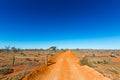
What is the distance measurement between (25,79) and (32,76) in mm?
707

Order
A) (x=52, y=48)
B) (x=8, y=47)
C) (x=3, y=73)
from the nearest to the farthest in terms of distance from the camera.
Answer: (x=3, y=73) < (x=8, y=47) < (x=52, y=48)

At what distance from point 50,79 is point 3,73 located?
8.42 metres

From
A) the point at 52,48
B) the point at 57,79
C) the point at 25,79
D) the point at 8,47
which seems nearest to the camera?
the point at 57,79

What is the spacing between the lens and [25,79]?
1266 cm

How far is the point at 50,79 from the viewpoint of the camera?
457 inches

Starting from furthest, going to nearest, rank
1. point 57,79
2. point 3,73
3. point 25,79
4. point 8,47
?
point 8,47, point 3,73, point 25,79, point 57,79

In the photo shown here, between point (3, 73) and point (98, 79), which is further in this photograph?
point (3, 73)

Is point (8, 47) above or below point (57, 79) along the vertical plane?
above

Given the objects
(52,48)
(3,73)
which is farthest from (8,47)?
(3,73)

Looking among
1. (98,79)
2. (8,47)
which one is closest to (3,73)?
(98,79)

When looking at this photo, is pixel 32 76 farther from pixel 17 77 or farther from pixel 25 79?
pixel 17 77

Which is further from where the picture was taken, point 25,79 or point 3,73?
point 3,73

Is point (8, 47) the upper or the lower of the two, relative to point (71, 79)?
upper

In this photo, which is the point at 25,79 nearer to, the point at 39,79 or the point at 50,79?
the point at 39,79
